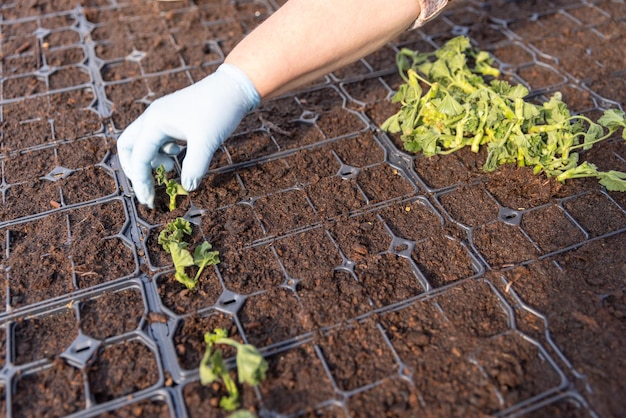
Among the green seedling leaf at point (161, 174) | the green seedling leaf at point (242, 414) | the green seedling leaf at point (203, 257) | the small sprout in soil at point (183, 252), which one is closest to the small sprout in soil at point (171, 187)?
the green seedling leaf at point (161, 174)

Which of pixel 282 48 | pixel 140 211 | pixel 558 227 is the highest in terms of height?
pixel 282 48

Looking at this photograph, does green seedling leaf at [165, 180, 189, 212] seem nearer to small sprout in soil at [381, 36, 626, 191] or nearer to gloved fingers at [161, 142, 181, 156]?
gloved fingers at [161, 142, 181, 156]

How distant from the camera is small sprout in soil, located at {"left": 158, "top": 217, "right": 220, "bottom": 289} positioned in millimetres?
1540

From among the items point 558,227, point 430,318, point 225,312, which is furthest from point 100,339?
point 558,227

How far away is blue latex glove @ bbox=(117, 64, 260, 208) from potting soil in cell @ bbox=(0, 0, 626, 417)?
0.14 meters

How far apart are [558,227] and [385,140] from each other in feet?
2.26

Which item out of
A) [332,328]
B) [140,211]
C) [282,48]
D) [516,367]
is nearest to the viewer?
[516,367]

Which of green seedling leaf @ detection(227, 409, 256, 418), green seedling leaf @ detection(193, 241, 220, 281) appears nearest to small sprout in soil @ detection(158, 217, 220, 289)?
green seedling leaf @ detection(193, 241, 220, 281)

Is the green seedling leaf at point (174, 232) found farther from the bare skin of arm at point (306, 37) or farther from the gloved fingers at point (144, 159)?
the bare skin of arm at point (306, 37)

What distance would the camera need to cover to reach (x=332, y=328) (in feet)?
4.77

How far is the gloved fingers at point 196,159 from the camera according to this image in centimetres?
168

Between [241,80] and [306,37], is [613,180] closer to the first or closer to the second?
[306,37]

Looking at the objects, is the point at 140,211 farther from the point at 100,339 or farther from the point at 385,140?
the point at 385,140

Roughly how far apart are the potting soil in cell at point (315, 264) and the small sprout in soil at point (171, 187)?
0.03 m
